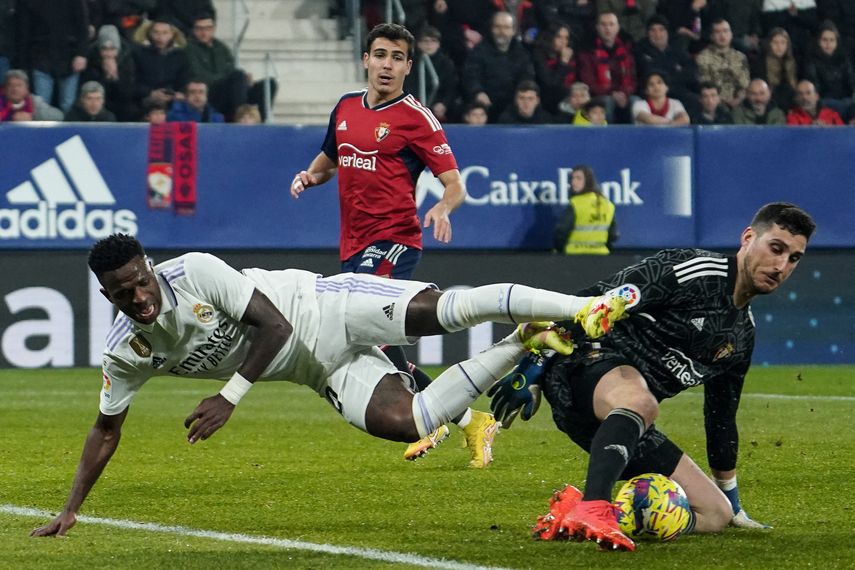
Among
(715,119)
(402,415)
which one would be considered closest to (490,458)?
(402,415)

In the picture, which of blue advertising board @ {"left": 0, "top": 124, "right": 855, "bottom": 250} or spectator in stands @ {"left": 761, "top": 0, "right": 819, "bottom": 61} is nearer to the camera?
blue advertising board @ {"left": 0, "top": 124, "right": 855, "bottom": 250}

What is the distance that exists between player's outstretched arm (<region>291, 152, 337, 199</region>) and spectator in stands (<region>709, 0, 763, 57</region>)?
10.7 m

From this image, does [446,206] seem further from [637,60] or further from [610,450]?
[637,60]

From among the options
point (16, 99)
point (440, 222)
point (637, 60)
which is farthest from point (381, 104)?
point (637, 60)

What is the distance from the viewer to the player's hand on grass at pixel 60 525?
6.32 meters

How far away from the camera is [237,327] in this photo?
20.7ft

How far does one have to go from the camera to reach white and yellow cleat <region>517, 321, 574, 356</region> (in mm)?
6230

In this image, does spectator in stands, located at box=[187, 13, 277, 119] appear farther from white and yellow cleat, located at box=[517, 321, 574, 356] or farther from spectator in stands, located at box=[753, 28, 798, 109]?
white and yellow cleat, located at box=[517, 321, 574, 356]

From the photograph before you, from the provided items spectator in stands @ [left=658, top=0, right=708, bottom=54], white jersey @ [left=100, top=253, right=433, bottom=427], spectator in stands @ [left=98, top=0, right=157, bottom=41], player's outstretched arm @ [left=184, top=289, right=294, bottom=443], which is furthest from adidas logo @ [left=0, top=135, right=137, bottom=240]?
player's outstretched arm @ [left=184, top=289, right=294, bottom=443]

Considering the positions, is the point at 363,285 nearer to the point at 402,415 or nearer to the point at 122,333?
the point at 402,415

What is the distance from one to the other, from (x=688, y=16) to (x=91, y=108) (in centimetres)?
730

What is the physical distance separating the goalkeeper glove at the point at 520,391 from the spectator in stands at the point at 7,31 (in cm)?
1083

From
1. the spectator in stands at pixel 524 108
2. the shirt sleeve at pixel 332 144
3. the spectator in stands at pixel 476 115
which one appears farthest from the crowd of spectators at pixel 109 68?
the shirt sleeve at pixel 332 144

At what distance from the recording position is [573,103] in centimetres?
1675
